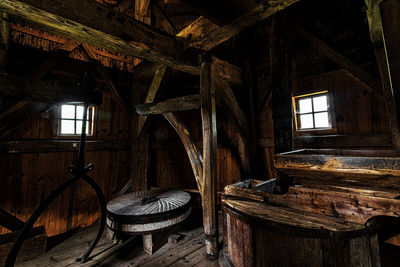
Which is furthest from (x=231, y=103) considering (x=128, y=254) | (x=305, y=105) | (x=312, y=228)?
(x=128, y=254)

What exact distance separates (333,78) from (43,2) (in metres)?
4.15

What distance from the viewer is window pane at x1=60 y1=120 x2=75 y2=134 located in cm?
385

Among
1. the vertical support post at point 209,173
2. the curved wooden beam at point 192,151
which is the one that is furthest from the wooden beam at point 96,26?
the curved wooden beam at point 192,151

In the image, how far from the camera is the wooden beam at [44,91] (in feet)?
6.07

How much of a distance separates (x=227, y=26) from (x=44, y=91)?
2341 mm

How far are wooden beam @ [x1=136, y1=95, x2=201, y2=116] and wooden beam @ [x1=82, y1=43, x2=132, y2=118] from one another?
0.88 meters

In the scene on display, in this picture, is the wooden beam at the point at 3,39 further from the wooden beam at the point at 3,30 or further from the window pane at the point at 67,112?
the window pane at the point at 67,112

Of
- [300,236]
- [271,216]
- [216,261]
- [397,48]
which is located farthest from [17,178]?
[397,48]

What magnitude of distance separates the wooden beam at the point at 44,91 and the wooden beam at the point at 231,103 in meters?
2.17

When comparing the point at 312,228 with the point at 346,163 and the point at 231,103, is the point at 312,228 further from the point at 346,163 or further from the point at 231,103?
the point at 231,103

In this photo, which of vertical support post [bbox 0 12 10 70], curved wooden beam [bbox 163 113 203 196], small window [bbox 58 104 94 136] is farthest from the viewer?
small window [bbox 58 104 94 136]

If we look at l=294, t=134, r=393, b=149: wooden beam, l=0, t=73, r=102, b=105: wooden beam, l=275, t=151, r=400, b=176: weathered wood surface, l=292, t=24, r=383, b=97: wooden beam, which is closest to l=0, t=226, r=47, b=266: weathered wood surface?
l=0, t=73, r=102, b=105: wooden beam

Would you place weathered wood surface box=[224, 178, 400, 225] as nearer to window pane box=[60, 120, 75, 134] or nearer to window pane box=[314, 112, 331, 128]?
window pane box=[314, 112, 331, 128]

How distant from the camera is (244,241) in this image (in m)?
1.79
